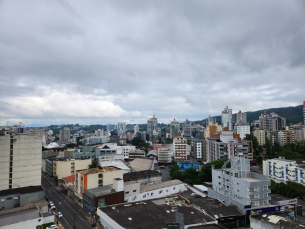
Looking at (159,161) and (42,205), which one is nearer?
(42,205)

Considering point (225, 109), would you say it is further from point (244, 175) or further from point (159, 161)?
point (244, 175)

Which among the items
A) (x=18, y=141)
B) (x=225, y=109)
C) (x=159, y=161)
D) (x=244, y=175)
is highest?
(x=225, y=109)

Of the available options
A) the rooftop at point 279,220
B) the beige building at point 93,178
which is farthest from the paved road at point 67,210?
the rooftop at point 279,220

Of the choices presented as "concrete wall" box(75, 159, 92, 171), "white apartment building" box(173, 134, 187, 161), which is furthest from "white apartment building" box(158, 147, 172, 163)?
"concrete wall" box(75, 159, 92, 171)

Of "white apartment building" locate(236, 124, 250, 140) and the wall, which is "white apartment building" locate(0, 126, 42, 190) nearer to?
the wall

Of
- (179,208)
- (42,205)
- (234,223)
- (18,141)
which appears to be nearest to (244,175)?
(234,223)

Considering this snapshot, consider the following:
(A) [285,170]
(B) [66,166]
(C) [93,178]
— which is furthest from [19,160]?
(A) [285,170]
